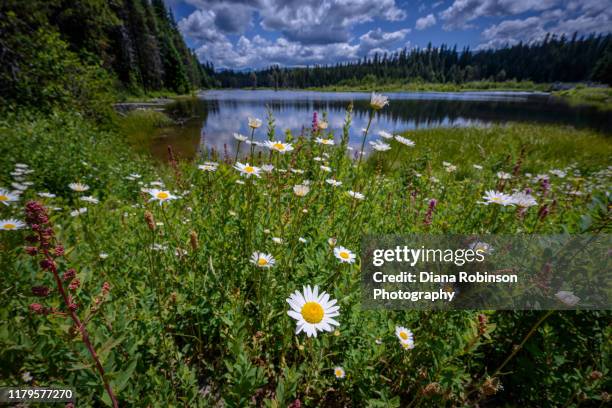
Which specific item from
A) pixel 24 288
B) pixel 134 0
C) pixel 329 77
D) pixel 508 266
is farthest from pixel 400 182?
pixel 329 77

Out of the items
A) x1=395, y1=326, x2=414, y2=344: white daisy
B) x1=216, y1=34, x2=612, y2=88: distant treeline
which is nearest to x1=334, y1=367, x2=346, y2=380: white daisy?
x1=395, y1=326, x2=414, y2=344: white daisy

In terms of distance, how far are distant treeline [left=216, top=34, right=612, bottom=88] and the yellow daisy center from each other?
118480 millimetres

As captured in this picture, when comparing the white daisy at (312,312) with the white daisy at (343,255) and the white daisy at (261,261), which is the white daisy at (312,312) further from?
the white daisy at (343,255)

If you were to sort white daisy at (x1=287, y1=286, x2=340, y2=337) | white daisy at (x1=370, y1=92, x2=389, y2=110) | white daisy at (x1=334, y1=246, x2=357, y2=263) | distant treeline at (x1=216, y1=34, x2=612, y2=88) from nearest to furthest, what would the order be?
white daisy at (x1=287, y1=286, x2=340, y2=337) < white daisy at (x1=334, y1=246, x2=357, y2=263) < white daisy at (x1=370, y1=92, x2=389, y2=110) < distant treeline at (x1=216, y1=34, x2=612, y2=88)

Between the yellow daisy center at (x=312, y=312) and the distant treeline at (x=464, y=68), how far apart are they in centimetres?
11848

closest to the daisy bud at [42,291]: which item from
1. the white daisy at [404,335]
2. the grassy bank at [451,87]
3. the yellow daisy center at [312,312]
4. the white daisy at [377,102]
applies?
the yellow daisy center at [312,312]

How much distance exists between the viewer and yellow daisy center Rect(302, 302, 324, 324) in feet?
4.26

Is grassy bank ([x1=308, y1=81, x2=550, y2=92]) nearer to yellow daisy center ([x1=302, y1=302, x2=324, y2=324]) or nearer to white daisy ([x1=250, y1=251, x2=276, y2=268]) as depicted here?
Result: white daisy ([x1=250, y1=251, x2=276, y2=268])

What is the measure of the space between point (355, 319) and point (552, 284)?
50.1 inches

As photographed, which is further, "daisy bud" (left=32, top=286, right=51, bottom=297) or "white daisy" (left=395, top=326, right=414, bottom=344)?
"white daisy" (left=395, top=326, right=414, bottom=344)

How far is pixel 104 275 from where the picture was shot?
2092 mm

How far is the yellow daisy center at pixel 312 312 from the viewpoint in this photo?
130 centimetres

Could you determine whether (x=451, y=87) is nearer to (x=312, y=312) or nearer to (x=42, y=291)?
(x=312, y=312)

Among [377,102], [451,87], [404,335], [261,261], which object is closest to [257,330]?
[261,261]
